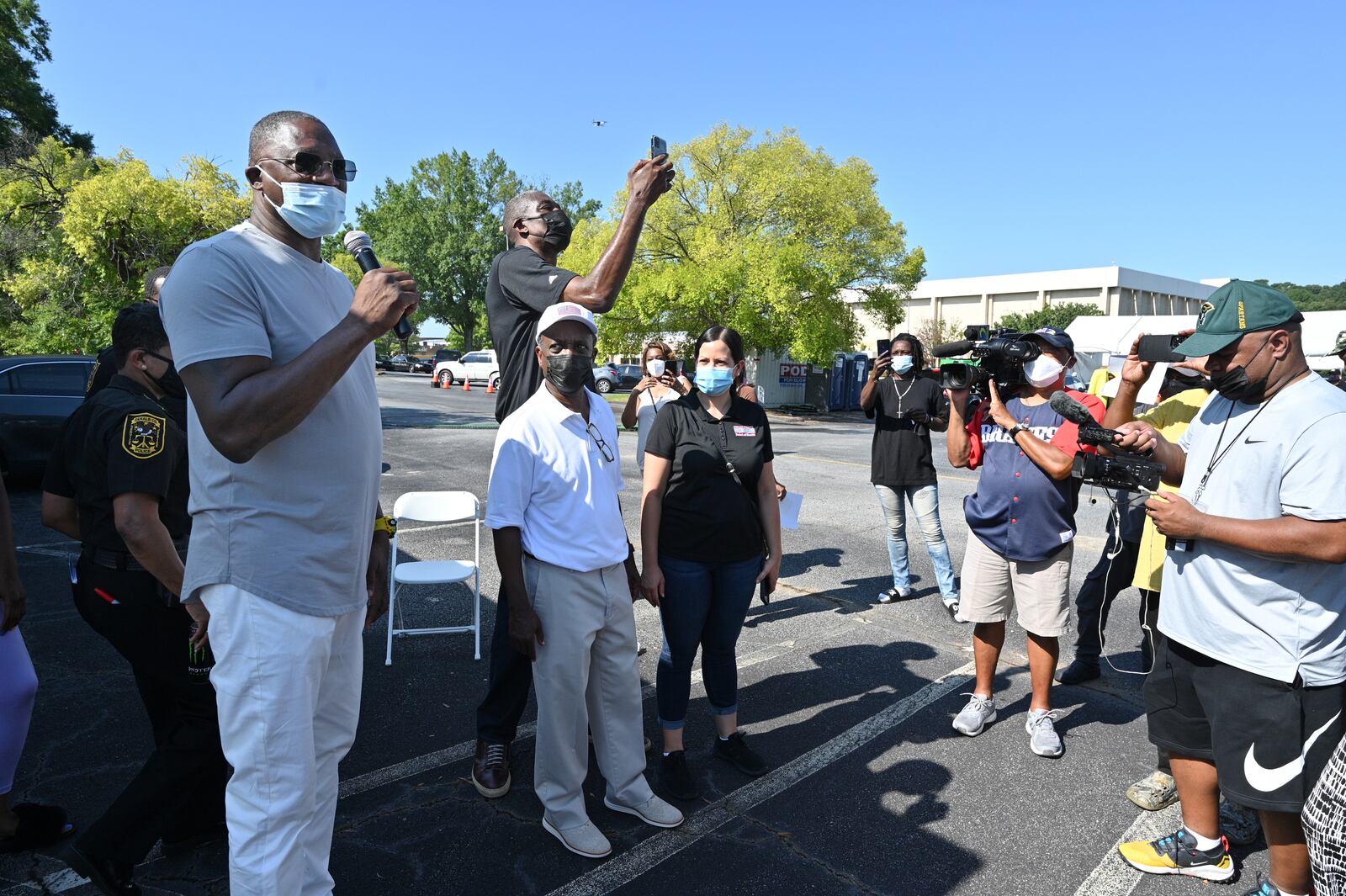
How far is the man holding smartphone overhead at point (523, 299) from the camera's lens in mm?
2875

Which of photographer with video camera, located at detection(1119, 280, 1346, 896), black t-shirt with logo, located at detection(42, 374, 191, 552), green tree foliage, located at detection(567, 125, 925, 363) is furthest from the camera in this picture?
green tree foliage, located at detection(567, 125, 925, 363)

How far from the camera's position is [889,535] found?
255 inches

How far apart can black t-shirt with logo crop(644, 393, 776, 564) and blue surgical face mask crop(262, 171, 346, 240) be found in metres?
1.81

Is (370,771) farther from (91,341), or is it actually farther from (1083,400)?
(91,341)

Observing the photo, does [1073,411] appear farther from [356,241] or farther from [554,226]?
[356,241]

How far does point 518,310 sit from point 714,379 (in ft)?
3.27

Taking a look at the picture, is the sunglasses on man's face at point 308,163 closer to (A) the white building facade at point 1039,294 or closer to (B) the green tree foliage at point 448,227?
(B) the green tree foliage at point 448,227

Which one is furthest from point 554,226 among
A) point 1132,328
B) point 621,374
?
point 621,374

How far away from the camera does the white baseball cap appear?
9.61 feet

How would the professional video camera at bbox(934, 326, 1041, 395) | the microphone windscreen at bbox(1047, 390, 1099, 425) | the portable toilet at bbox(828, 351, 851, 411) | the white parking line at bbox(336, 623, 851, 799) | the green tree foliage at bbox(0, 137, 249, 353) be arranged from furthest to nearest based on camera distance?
the portable toilet at bbox(828, 351, 851, 411) → the green tree foliage at bbox(0, 137, 249, 353) → the professional video camera at bbox(934, 326, 1041, 395) → the white parking line at bbox(336, 623, 851, 799) → the microphone windscreen at bbox(1047, 390, 1099, 425)

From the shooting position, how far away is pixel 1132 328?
20078 millimetres

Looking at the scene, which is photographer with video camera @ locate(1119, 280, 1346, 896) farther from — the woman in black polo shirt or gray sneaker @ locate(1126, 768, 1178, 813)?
the woman in black polo shirt

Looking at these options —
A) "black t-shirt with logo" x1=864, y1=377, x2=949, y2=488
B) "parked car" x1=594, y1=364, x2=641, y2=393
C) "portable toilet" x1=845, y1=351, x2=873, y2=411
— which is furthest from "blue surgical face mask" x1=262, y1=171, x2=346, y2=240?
"parked car" x1=594, y1=364, x2=641, y2=393

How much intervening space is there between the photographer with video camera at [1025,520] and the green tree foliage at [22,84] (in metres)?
22.7
